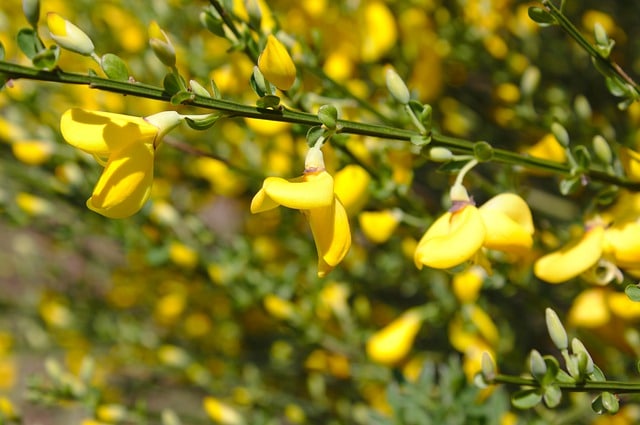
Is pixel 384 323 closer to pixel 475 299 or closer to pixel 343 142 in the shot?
pixel 475 299

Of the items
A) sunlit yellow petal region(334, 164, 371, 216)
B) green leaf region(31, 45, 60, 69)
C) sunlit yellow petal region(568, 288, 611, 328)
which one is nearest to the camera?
green leaf region(31, 45, 60, 69)

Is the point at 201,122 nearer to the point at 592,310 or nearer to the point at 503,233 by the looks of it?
the point at 503,233

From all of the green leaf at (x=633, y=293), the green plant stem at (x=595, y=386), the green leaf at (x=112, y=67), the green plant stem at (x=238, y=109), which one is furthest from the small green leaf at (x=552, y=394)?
the green leaf at (x=112, y=67)

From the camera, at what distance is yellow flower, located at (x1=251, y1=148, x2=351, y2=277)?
70 cm

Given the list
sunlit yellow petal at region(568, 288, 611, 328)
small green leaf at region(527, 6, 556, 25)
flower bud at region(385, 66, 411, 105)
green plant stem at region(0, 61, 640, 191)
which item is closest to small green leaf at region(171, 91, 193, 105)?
green plant stem at region(0, 61, 640, 191)

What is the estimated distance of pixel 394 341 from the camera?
4.72 feet

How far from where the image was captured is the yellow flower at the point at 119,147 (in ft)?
2.29

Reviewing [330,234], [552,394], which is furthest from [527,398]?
[330,234]

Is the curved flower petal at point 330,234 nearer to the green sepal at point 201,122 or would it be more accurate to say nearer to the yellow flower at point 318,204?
the yellow flower at point 318,204

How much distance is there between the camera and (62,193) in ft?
5.22

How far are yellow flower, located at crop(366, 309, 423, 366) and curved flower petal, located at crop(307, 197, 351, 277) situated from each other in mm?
733

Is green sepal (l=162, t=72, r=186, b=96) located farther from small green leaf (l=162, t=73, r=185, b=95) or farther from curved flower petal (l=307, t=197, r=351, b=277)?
→ curved flower petal (l=307, t=197, r=351, b=277)

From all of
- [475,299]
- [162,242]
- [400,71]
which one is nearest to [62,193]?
[162,242]

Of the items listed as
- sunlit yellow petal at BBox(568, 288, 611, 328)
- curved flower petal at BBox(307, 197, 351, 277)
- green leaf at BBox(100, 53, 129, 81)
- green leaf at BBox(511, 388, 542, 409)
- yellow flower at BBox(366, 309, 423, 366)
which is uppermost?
green leaf at BBox(100, 53, 129, 81)
